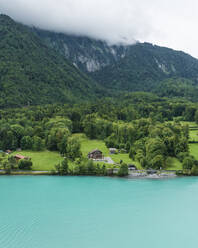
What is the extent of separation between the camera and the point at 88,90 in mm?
162875

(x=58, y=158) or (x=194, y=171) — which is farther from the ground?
(x=58, y=158)

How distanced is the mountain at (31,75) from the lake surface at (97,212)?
72.0m

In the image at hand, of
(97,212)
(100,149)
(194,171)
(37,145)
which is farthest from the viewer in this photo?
(100,149)

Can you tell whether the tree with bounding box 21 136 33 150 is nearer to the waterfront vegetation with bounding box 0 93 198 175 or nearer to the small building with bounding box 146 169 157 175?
the waterfront vegetation with bounding box 0 93 198 175

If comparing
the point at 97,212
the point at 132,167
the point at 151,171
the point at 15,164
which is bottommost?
the point at 97,212

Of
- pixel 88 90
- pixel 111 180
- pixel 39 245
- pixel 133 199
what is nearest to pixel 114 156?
pixel 111 180

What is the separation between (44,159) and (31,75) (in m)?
98.1

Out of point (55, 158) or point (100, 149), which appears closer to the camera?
point (55, 158)

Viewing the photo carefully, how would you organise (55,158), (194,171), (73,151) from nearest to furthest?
(194,171) → (73,151) → (55,158)

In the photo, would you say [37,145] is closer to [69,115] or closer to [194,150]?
[69,115]

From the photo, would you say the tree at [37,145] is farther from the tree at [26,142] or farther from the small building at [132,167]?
the small building at [132,167]

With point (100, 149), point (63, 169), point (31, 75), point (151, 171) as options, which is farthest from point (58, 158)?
point (31, 75)

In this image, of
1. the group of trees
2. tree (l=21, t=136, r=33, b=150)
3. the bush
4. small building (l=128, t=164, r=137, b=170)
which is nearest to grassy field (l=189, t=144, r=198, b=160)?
the bush

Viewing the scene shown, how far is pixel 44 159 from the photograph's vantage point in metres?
48.2
